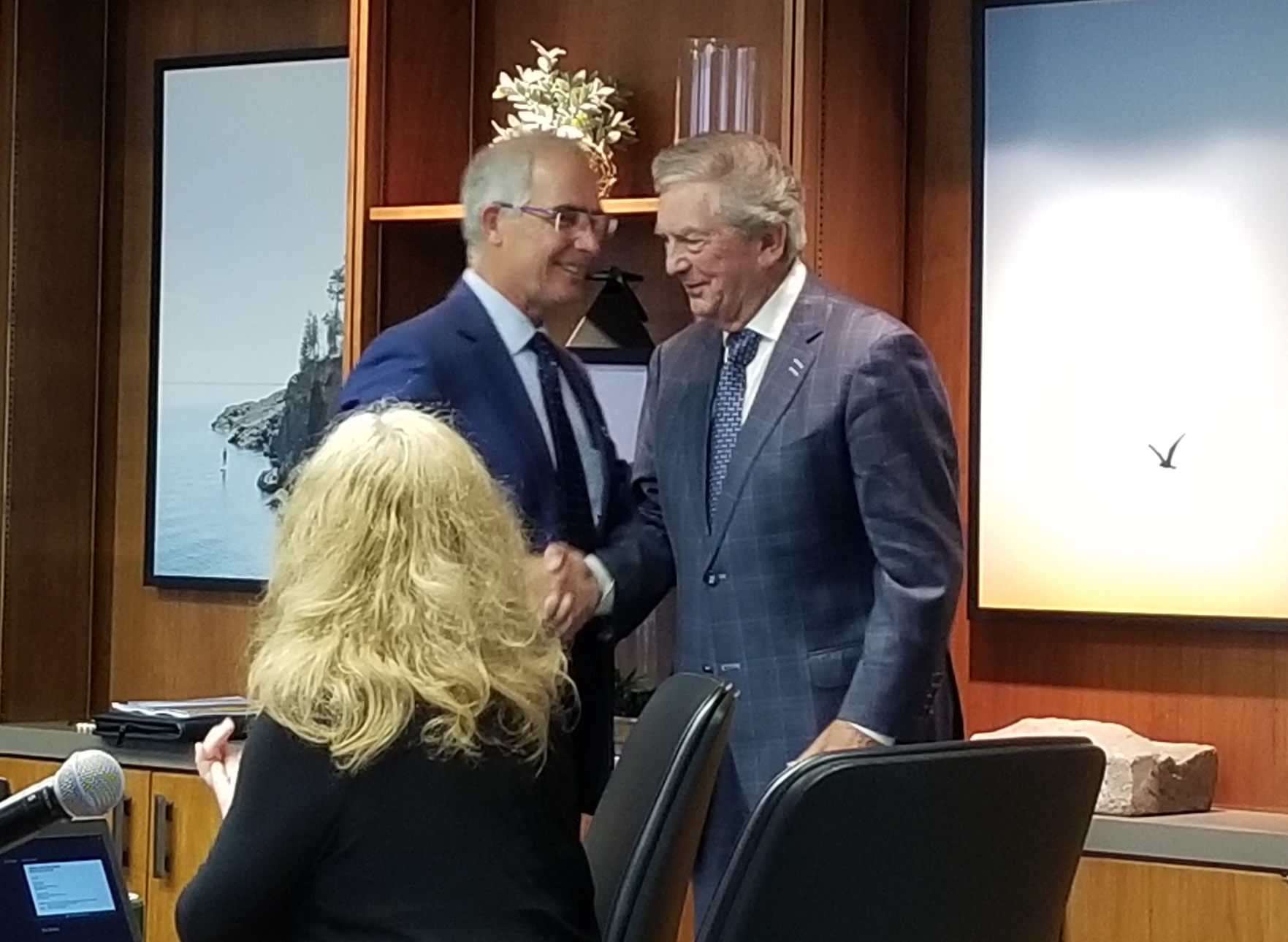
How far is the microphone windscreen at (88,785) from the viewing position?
4.75ft

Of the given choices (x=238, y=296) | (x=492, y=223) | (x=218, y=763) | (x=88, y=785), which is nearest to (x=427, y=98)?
(x=238, y=296)

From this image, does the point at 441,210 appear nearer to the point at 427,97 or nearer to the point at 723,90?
the point at 427,97

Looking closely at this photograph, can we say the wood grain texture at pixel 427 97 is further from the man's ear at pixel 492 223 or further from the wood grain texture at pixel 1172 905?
the wood grain texture at pixel 1172 905

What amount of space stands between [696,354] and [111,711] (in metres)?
1.71

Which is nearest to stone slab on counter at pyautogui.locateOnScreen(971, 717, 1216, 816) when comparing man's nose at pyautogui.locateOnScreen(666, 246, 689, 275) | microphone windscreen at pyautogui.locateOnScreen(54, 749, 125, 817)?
man's nose at pyautogui.locateOnScreen(666, 246, 689, 275)

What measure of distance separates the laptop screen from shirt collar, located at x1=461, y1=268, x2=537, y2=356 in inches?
46.8

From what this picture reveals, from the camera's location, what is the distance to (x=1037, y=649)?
150 inches

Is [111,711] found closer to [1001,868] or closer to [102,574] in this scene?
[102,574]

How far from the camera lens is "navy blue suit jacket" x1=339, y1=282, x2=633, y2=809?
10.1 ft

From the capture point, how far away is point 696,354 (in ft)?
10.7

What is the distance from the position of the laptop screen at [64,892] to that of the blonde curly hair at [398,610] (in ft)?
0.83

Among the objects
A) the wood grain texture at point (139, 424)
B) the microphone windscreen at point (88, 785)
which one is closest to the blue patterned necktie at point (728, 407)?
the microphone windscreen at point (88, 785)

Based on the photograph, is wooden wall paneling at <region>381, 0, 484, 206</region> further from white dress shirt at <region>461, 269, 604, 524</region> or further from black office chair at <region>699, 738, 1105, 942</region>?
black office chair at <region>699, 738, 1105, 942</region>

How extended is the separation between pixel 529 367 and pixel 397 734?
1254mm
